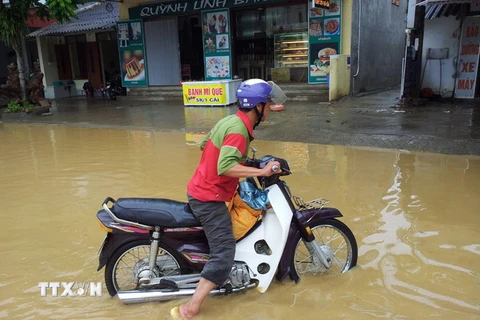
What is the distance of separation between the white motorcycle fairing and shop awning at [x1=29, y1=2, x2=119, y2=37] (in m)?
17.7

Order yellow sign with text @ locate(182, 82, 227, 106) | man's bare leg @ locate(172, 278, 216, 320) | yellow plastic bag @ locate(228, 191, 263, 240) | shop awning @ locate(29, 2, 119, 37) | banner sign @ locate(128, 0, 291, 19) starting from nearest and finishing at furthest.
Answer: man's bare leg @ locate(172, 278, 216, 320) → yellow plastic bag @ locate(228, 191, 263, 240) → yellow sign with text @ locate(182, 82, 227, 106) → banner sign @ locate(128, 0, 291, 19) → shop awning @ locate(29, 2, 119, 37)

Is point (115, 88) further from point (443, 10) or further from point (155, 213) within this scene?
point (155, 213)

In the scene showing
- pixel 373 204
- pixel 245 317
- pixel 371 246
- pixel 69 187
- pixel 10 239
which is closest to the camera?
pixel 245 317

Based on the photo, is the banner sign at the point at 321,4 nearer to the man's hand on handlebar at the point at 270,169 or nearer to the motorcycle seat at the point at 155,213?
the man's hand on handlebar at the point at 270,169

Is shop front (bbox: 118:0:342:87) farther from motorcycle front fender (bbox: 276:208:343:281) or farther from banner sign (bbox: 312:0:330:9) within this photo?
motorcycle front fender (bbox: 276:208:343:281)

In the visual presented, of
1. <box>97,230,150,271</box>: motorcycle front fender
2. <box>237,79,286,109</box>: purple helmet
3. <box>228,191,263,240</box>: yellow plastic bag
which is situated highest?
<box>237,79,286,109</box>: purple helmet

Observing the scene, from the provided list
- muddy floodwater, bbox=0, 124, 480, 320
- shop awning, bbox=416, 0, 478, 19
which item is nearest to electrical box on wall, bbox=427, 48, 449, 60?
shop awning, bbox=416, 0, 478, 19

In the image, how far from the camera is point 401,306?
9.55ft

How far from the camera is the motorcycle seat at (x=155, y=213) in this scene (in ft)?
9.29

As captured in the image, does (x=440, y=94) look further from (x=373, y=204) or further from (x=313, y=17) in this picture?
(x=373, y=204)

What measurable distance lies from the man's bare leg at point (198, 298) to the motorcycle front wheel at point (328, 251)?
685mm

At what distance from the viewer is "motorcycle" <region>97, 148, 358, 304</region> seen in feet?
9.40

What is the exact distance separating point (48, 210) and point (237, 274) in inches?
119

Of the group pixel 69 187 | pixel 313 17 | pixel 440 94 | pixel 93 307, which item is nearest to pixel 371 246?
pixel 93 307
